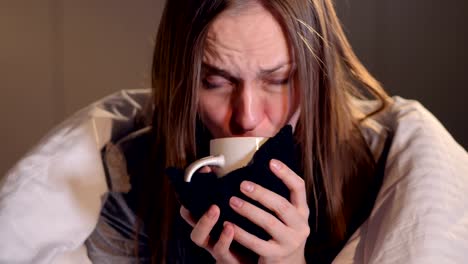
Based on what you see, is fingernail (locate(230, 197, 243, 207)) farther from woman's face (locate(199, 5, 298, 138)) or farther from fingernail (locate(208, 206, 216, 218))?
woman's face (locate(199, 5, 298, 138))

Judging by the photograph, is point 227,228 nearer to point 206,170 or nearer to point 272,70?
point 206,170

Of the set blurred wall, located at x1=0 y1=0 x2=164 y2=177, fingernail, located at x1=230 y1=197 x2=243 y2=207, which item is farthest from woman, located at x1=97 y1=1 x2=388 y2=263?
blurred wall, located at x1=0 y1=0 x2=164 y2=177

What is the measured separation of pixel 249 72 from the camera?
86cm

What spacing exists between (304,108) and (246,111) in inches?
4.3

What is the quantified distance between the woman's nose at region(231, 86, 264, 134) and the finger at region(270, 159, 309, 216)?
14 centimetres

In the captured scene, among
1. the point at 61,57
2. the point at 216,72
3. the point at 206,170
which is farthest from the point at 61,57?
the point at 206,170

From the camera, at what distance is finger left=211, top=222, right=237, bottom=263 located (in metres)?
0.74

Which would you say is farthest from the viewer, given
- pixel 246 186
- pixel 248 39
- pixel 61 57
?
pixel 61 57

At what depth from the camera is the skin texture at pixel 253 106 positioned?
74cm

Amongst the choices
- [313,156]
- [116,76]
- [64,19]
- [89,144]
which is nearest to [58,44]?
[64,19]

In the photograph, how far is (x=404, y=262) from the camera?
0.77m

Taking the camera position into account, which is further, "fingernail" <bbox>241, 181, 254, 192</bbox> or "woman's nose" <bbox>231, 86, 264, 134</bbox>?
"woman's nose" <bbox>231, 86, 264, 134</bbox>

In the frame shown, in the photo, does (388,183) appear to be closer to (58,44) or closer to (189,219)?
(189,219)

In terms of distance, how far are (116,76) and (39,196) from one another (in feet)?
3.45
